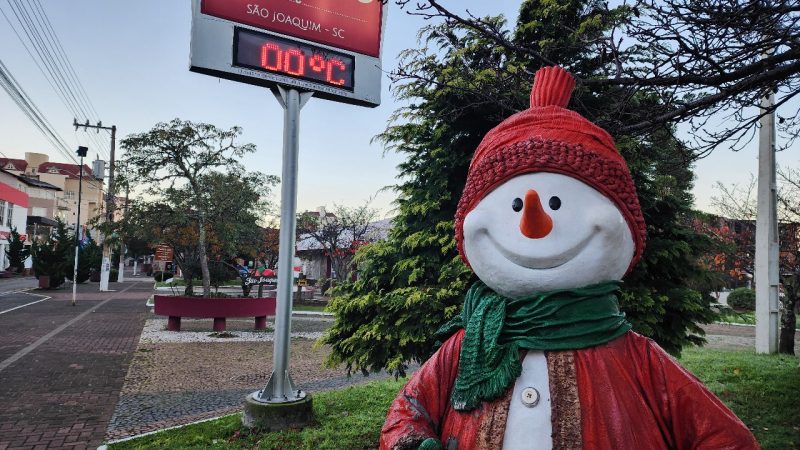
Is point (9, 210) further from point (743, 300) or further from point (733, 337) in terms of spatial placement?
point (743, 300)

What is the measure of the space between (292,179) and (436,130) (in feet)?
5.16

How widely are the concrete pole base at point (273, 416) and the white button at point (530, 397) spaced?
379cm

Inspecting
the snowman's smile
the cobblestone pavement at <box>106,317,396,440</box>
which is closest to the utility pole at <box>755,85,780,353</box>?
the cobblestone pavement at <box>106,317,396,440</box>

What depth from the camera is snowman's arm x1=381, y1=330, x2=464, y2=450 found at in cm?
170

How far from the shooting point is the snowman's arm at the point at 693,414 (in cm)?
155

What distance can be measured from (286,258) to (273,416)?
1.52 m

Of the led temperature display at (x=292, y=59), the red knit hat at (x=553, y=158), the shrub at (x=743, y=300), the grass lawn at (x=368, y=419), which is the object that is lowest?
the grass lawn at (x=368, y=419)

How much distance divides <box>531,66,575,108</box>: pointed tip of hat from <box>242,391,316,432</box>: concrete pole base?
3964mm

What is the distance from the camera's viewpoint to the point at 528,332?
5.67ft

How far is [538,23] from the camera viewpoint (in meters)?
4.54

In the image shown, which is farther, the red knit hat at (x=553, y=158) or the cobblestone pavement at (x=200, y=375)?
the cobblestone pavement at (x=200, y=375)

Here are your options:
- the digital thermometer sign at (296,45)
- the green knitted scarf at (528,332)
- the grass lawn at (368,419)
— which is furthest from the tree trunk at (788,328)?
the green knitted scarf at (528,332)

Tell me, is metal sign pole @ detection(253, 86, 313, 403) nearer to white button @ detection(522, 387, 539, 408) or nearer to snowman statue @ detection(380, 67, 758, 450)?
snowman statue @ detection(380, 67, 758, 450)

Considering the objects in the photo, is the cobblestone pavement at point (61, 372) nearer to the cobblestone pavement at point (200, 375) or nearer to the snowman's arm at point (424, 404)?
the cobblestone pavement at point (200, 375)
